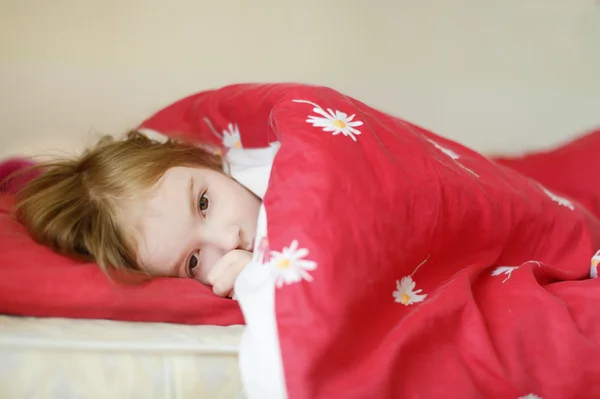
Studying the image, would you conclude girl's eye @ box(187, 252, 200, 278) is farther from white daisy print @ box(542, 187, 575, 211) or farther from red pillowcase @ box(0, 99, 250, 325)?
white daisy print @ box(542, 187, 575, 211)

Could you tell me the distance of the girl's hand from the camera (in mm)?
777

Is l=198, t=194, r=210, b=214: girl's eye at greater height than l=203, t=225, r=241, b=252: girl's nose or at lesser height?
greater

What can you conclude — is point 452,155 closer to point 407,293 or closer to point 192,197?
point 407,293

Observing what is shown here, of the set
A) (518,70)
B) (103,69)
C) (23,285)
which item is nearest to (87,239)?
(23,285)

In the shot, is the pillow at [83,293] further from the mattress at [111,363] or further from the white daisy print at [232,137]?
the white daisy print at [232,137]

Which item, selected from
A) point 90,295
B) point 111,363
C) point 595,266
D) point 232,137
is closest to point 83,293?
point 90,295

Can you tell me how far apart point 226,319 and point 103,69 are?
34.6 inches

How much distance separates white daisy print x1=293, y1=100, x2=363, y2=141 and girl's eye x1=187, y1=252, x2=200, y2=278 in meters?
0.27

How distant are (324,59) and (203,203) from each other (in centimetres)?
74

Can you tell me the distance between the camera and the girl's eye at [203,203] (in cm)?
85

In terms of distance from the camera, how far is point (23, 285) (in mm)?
697

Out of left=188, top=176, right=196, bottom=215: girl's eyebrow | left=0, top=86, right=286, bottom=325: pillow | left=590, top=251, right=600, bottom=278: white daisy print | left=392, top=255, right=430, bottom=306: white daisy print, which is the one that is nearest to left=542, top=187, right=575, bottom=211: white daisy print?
left=590, top=251, right=600, bottom=278: white daisy print

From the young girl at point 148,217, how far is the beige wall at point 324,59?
20.6 inches

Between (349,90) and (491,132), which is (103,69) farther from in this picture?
(491,132)
